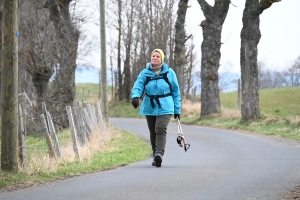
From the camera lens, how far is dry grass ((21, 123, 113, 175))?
10.1 m

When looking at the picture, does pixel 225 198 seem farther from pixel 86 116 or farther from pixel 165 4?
pixel 165 4

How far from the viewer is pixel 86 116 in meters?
17.7

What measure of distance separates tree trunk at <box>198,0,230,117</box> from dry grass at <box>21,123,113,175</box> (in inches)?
514

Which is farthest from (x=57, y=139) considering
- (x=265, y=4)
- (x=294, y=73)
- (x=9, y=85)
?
(x=294, y=73)

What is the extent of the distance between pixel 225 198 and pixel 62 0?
21.1 meters

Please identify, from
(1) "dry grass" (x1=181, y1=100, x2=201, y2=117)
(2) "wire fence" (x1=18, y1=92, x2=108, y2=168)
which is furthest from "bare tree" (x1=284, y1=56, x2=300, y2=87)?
(2) "wire fence" (x1=18, y1=92, x2=108, y2=168)

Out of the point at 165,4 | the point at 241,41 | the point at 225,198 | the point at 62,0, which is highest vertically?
the point at 165,4

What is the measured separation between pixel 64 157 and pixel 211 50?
18.2 metres

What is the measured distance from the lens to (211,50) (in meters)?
29.7

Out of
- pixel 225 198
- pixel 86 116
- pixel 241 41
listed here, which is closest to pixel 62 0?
pixel 241 41

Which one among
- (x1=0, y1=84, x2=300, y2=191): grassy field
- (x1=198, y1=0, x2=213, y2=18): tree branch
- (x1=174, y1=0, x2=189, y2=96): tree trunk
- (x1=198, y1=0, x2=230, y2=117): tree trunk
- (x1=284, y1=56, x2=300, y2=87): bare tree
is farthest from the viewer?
(x1=284, y1=56, x2=300, y2=87): bare tree

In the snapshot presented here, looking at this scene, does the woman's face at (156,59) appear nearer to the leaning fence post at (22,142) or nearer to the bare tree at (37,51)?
the leaning fence post at (22,142)

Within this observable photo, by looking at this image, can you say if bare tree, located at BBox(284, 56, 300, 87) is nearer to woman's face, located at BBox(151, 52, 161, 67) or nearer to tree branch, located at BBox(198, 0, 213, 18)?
tree branch, located at BBox(198, 0, 213, 18)

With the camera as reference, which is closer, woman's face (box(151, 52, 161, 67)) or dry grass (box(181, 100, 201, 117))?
woman's face (box(151, 52, 161, 67))
